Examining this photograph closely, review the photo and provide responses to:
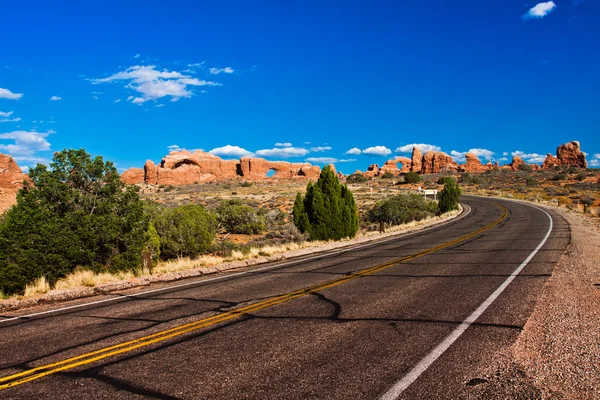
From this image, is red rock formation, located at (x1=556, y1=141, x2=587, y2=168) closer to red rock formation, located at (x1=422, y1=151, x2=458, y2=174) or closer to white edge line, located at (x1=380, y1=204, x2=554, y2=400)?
red rock formation, located at (x1=422, y1=151, x2=458, y2=174)

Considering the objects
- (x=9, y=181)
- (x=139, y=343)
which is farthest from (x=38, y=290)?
(x=9, y=181)

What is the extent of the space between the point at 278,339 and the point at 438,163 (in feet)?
461

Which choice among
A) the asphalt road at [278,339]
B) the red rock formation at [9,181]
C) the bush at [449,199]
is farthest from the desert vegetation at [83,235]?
the bush at [449,199]

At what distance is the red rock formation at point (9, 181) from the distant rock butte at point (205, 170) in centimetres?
7552

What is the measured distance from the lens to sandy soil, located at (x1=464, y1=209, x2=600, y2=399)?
11.6ft

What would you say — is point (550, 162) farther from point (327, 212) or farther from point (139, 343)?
point (139, 343)

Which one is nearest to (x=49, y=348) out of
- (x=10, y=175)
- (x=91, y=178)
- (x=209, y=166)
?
(x=91, y=178)

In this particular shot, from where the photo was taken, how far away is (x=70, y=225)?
11.7 meters

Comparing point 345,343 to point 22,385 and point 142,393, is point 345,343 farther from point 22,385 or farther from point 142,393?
point 22,385

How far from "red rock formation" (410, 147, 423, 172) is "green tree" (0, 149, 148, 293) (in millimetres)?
143887

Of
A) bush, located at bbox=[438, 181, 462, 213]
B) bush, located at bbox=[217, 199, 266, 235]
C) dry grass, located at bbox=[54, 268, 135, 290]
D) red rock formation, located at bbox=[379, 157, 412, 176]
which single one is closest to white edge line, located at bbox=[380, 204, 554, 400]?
dry grass, located at bbox=[54, 268, 135, 290]

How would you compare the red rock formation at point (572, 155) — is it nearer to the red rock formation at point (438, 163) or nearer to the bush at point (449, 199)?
the red rock formation at point (438, 163)

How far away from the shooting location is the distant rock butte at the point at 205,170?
103 meters

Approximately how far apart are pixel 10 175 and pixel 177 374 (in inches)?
969
